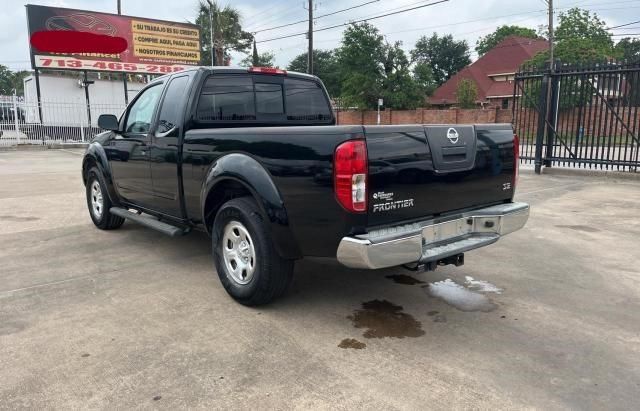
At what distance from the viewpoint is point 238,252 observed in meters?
4.03

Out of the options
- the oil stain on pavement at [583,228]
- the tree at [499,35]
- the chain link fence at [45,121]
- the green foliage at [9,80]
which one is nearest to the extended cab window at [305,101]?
the oil stain on pavement at [583,228]

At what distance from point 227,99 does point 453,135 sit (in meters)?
2.25

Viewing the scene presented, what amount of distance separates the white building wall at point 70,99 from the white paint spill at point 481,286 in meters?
19.9

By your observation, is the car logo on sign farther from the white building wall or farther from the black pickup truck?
the white building wall

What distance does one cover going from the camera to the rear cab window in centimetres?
470

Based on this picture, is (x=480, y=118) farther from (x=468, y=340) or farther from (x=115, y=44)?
(x=468, y=340)

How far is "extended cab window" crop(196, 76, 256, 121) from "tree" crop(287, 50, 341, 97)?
145ft

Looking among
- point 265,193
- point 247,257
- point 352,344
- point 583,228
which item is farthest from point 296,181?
point 583,228

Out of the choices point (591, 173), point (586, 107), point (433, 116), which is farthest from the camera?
point (433, 116)

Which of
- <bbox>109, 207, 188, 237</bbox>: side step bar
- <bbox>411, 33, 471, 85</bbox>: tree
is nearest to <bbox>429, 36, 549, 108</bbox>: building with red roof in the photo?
<bbox>411, 33, 471, 85</bbox>: tree

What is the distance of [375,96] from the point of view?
41.2 m

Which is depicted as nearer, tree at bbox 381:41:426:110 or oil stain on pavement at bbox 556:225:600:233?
oil stain on pavement at bbox 556:225:600:233

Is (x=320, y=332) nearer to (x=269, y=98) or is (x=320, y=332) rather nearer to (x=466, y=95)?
(x=269, y=98)

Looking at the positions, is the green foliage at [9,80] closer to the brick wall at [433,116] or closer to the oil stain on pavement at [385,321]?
the brick wall at [433,116]
